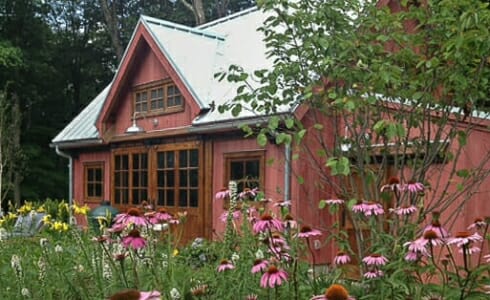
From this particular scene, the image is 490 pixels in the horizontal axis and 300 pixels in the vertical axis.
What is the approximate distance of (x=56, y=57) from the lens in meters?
22.8

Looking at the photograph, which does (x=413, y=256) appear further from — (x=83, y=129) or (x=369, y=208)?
(x=83, y=129)

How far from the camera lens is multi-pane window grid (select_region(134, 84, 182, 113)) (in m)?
10.9

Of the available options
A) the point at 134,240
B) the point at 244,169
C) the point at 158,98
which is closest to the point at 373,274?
the point at 134,240

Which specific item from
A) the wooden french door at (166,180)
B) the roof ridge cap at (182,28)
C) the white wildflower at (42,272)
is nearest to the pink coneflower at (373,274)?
the white wildflower at (42,272)

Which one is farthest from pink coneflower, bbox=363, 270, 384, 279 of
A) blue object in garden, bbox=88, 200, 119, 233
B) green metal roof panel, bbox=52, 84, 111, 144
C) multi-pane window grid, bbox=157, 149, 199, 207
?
green metal roof panel, bbox=52, 84, 111, 144

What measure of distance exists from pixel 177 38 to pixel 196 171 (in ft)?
9.01

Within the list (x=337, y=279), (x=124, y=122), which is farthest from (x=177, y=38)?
(x=337, y=279)

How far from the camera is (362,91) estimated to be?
3.81 m

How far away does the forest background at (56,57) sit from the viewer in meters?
20.8

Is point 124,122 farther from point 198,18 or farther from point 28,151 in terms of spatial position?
point 28,151

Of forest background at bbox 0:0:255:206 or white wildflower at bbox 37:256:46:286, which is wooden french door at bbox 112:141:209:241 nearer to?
white wildflower at bbox 37:256:46:286

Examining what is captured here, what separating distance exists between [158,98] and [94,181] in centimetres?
320

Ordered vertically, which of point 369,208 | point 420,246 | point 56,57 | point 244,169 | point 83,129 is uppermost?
point 56,57

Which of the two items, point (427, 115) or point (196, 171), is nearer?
point (427, 115)
